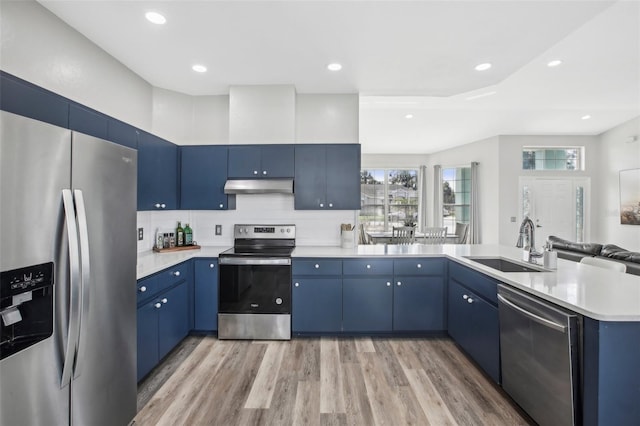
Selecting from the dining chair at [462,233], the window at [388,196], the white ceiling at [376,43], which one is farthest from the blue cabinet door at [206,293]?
the window at [388,196]

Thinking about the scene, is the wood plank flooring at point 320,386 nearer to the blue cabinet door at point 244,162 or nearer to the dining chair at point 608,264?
the dining chair at point 608,264

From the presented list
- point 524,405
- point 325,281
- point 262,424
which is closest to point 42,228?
point 262,424

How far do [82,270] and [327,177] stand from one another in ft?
7.95

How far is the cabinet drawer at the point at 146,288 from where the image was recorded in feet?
6.93

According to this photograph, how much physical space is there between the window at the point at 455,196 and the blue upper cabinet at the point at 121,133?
6.85 m

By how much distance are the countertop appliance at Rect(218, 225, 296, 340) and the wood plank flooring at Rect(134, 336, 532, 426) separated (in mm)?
126

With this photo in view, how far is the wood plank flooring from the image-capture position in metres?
1.91

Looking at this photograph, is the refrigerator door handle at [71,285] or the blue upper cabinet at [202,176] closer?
the refrigerator door handle at [71,285]

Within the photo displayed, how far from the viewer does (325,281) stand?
2.97 m

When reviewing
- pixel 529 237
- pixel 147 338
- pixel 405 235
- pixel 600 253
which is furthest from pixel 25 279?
pixel 405 235

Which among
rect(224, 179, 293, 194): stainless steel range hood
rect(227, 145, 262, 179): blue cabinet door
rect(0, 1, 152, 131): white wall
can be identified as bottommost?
rect(224, 179, 293, 194): stainless steel range hood

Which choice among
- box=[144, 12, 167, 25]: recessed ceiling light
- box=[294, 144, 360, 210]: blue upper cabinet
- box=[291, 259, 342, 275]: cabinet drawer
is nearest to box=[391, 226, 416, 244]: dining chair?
box=[294, 144, 360, 210]: blue upper cabinet

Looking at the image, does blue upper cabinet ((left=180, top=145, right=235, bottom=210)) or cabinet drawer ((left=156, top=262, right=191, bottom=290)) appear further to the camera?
blue upper cabinet ((left=180, top=145, right=235, bottom=210))

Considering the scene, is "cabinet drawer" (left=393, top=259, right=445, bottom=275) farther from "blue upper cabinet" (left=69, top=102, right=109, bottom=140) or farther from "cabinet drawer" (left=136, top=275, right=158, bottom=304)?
"blue upper cabinet" (left=69, top=102, right=109, bottom=140)
